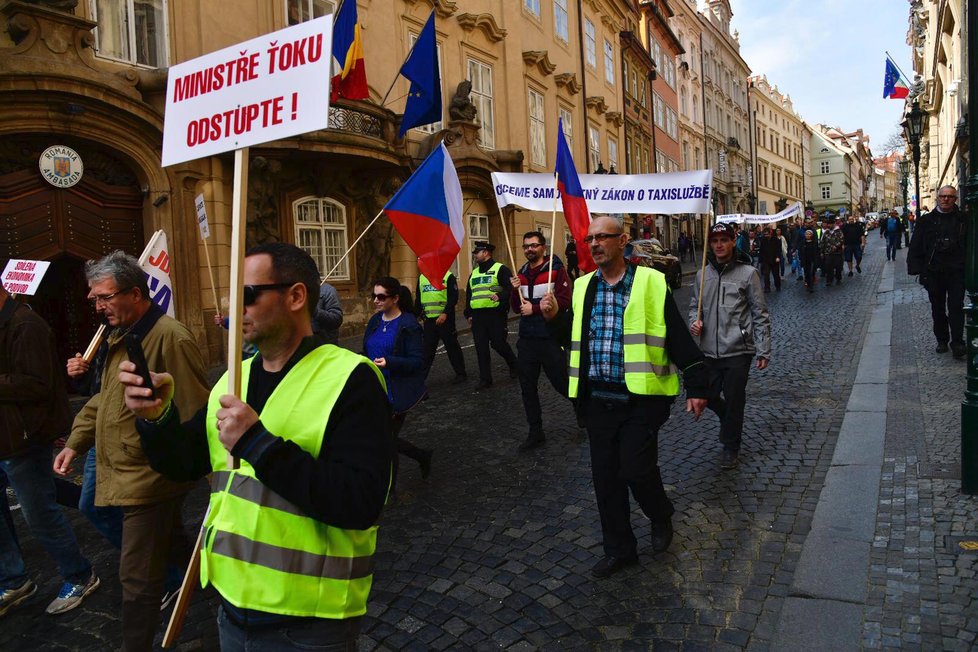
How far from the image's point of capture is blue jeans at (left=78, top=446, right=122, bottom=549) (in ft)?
11.0

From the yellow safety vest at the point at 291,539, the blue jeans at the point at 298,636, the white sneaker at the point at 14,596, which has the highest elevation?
the yellow safety vest at the point at 291,539

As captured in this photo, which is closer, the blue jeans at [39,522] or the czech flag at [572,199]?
the blue jeans at [39,522]

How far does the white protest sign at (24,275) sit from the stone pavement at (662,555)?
177 centimetres

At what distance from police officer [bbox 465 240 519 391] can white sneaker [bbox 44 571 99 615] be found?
5.32 meters

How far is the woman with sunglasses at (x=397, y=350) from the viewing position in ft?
16.3

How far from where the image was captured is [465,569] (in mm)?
3777

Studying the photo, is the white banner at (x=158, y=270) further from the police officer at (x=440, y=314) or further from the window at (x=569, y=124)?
the window at (x=569, y=124)

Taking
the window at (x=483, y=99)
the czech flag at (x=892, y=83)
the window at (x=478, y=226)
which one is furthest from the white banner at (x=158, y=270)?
the czech flag at (x=892, y=83)

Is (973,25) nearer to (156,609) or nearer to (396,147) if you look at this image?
(156,609)

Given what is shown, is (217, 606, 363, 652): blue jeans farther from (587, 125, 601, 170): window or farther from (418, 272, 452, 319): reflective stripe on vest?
(587, 125, 601, 170): window

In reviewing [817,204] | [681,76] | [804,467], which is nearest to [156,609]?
[804,467]

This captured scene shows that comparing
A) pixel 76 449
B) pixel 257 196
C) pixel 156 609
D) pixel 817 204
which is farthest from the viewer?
pixel 817 204

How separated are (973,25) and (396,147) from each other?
40.5ft

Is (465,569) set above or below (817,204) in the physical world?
below
